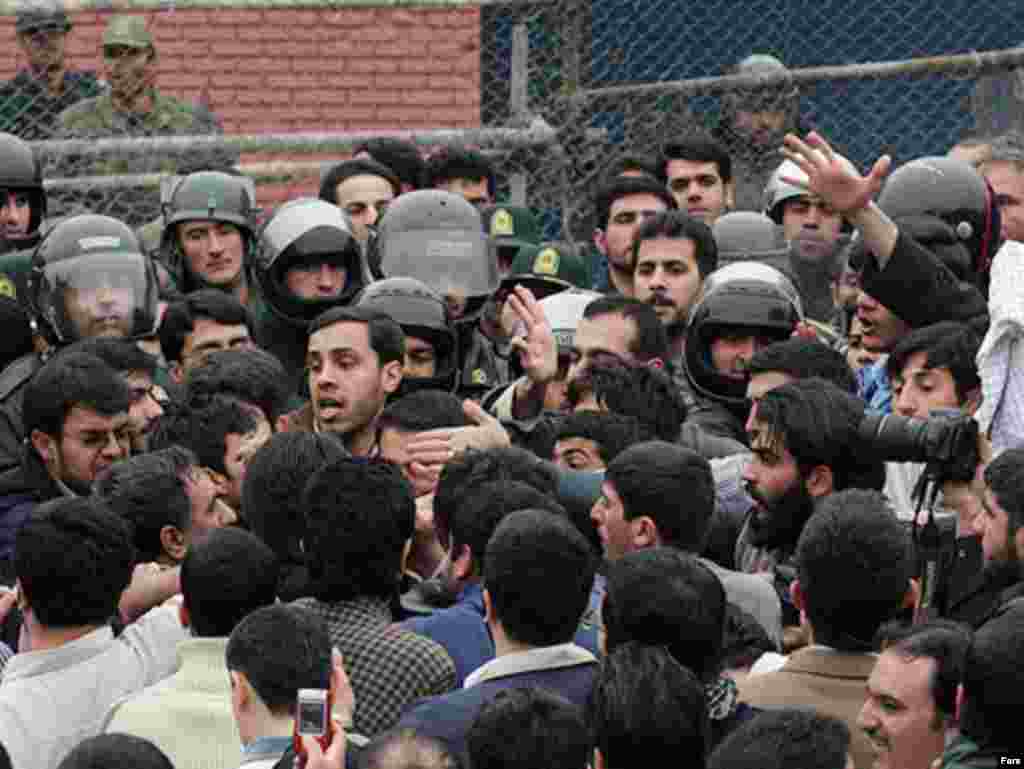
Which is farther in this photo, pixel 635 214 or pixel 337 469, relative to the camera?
pixel 635 214

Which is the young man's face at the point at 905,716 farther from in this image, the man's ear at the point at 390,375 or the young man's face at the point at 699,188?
the young man's face at the point at 699,188

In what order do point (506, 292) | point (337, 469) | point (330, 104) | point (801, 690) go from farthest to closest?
point (330, 104)
point (506, 292)
point (337, 469)
point (801, 690)

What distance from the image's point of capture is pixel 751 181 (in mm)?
11844

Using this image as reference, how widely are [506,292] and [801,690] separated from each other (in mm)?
4345

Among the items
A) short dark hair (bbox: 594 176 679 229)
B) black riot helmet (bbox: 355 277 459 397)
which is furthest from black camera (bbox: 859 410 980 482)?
short dark hair (bbox: 594 176 679 229)

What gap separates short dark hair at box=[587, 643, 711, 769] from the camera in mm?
5047

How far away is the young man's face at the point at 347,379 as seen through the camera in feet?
27.4

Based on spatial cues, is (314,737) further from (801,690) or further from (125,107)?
(125,107)

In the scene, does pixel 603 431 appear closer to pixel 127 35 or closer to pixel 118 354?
pixel 118 354

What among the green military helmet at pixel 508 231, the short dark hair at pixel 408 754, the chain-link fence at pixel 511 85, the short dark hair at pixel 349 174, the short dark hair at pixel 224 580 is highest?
the chain-link fence at pixel 511 85

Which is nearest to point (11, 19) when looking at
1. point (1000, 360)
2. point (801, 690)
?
point (1000, 360)

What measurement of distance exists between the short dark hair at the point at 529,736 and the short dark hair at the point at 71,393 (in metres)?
3.30

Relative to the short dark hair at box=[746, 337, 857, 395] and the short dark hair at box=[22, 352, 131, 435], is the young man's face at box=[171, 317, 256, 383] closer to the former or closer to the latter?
the short dark hair at box=[22, 352, 131, 435]

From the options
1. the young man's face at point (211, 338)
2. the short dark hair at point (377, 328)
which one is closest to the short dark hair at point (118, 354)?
the short dark hair at point (377, 328)
